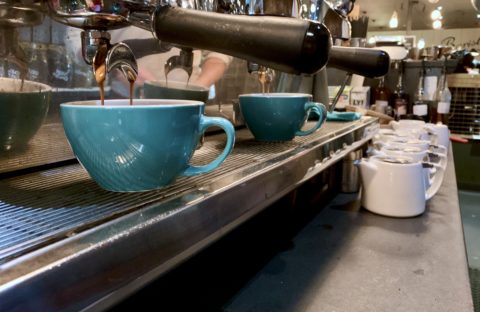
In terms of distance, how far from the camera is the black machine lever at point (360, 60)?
58cm

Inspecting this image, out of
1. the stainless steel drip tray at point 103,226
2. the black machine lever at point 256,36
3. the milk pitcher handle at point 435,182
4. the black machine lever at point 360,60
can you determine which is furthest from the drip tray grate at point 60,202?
the milk pitcher handle at point 435,182

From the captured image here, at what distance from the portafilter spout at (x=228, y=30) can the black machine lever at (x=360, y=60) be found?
29cm

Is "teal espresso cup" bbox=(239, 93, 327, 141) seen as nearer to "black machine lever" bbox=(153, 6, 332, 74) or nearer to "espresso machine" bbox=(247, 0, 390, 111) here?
"espresso machine" bbox=(247, 0, 390, 111)

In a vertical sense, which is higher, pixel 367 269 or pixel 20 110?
pixel 20 110

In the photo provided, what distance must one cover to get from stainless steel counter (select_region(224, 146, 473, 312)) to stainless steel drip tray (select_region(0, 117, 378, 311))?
0.13 m

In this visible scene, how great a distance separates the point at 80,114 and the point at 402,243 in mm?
470

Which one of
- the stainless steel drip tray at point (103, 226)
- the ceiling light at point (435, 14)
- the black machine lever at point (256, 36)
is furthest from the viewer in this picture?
the ceiling light at point (435, 14)

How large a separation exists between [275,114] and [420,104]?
1.53m

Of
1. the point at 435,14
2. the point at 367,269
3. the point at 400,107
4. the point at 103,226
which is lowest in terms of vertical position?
the point at 367,269

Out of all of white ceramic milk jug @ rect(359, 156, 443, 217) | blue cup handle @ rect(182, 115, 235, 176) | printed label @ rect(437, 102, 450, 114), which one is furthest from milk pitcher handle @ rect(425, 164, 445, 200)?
printed label @ rect(437, 102, 450, 114)

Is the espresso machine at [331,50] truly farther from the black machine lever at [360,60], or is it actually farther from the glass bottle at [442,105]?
the glass bottle at [442,105]

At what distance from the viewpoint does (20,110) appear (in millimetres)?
371

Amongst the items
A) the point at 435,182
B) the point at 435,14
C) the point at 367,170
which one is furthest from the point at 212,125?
the point at 435,14

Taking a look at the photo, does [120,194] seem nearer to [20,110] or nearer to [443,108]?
[20,110]
